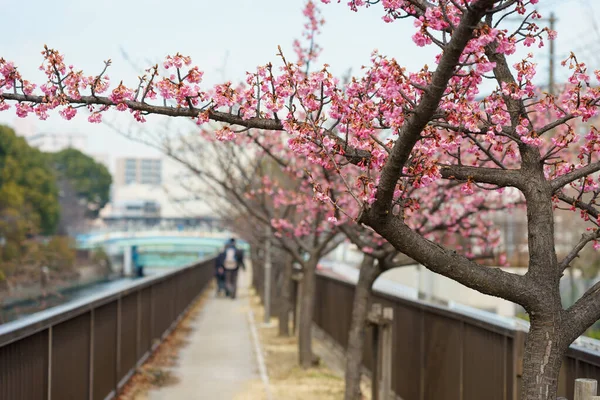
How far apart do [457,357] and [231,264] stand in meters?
20.4

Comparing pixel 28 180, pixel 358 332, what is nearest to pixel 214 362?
pixel 358 332

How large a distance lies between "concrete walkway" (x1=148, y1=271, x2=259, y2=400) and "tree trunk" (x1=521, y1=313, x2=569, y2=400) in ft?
21.6

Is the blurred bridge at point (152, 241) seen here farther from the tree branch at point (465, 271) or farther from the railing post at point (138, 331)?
the tree branch at point (465, 271)

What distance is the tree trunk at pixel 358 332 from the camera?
9656 mm

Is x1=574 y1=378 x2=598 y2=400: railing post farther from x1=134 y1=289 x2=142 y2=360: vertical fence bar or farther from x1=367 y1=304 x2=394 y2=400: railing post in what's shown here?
x1=134 y1=289 x2=142 y2=360: vertical fence bar

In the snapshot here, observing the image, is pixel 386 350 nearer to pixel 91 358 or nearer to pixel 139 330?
pixel 91 358

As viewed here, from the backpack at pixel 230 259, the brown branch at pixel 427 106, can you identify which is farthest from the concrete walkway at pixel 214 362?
the brown branch at pixel 427 106

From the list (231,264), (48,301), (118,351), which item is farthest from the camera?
(231,264)

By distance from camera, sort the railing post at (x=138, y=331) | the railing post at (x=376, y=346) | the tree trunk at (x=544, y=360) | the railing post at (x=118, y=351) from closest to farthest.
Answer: the tree trunk at (x=544, y=360)
the railing post at (x=376, y=346)
the railing post at (x=118, y=351)
the railing post at (x=138, y=331)

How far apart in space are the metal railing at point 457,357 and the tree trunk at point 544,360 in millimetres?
861

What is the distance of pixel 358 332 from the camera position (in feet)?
32.5

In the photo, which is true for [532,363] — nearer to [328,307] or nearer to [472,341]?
[472,341]

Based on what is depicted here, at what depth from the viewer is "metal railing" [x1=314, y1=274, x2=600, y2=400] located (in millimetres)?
6574

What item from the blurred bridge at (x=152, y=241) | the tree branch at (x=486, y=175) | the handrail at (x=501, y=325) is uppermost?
the tree branch at (x=486, y=175)
